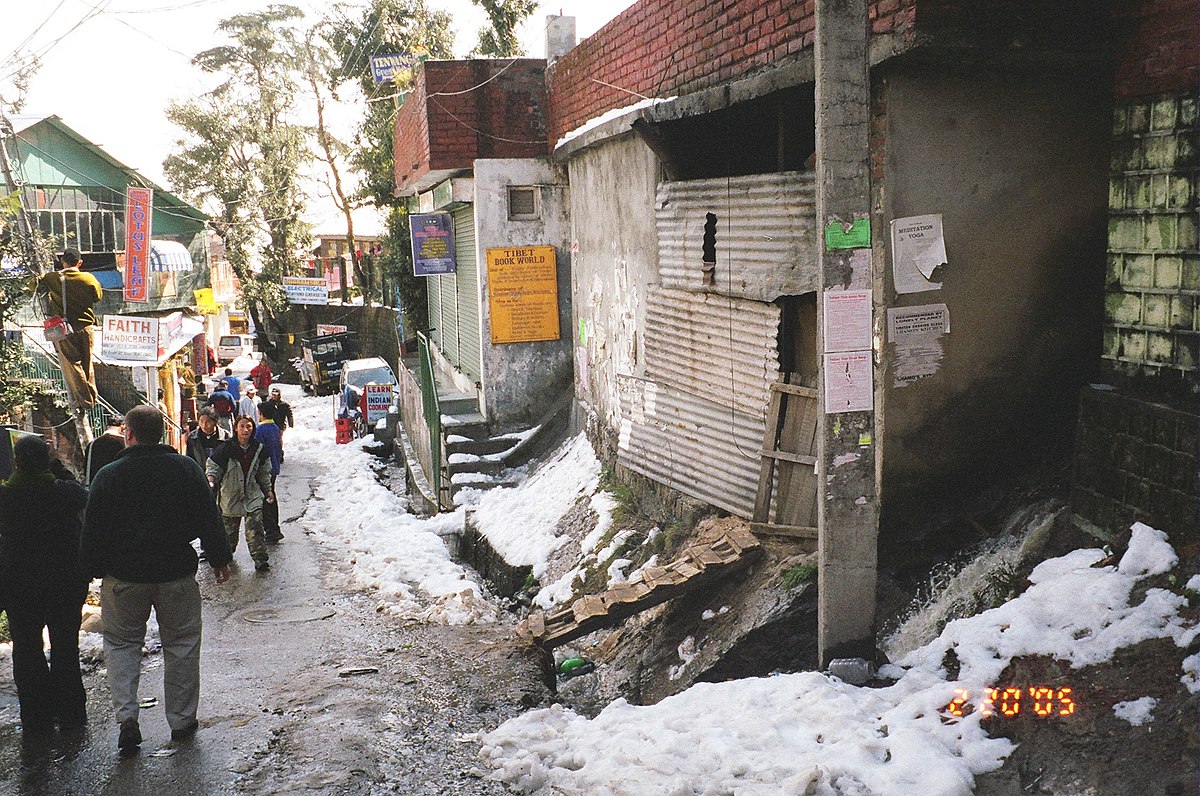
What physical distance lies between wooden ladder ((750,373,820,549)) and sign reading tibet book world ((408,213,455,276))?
33.9 feet

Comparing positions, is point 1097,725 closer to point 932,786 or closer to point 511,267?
point 932,786

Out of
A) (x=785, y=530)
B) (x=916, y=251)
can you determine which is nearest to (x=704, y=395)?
(x=785, y=530)

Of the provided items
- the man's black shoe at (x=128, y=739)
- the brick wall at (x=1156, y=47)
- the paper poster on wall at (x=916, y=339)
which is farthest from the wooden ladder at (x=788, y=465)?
the man's black shoe at (x=128, y=739)

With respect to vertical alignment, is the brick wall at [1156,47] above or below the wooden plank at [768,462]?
above

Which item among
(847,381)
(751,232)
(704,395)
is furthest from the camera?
(704,395)

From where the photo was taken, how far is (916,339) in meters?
5.49

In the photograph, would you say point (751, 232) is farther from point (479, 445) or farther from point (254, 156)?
point (254, 156)

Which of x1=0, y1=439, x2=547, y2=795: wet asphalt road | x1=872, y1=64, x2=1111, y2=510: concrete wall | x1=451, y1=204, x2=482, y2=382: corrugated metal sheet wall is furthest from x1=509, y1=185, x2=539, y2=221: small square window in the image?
x1=872, y1=64, x2=1111, y2=510: concrete wall

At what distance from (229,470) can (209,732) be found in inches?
206

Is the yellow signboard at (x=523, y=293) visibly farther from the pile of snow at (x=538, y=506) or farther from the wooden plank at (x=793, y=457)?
the wooden plank at (x=793, y=457)

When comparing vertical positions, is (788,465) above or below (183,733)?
above

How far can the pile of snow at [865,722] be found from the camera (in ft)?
12.8

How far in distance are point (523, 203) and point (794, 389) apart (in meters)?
7.83

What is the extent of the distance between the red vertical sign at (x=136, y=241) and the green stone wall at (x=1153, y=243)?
20212 millimetres
